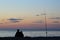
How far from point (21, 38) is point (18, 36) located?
0.70 m

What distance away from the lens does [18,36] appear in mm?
41719

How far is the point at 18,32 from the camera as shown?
Answer: 136 feet

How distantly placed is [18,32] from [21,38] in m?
1.09

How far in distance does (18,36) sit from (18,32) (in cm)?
71

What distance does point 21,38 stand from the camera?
41.3m
